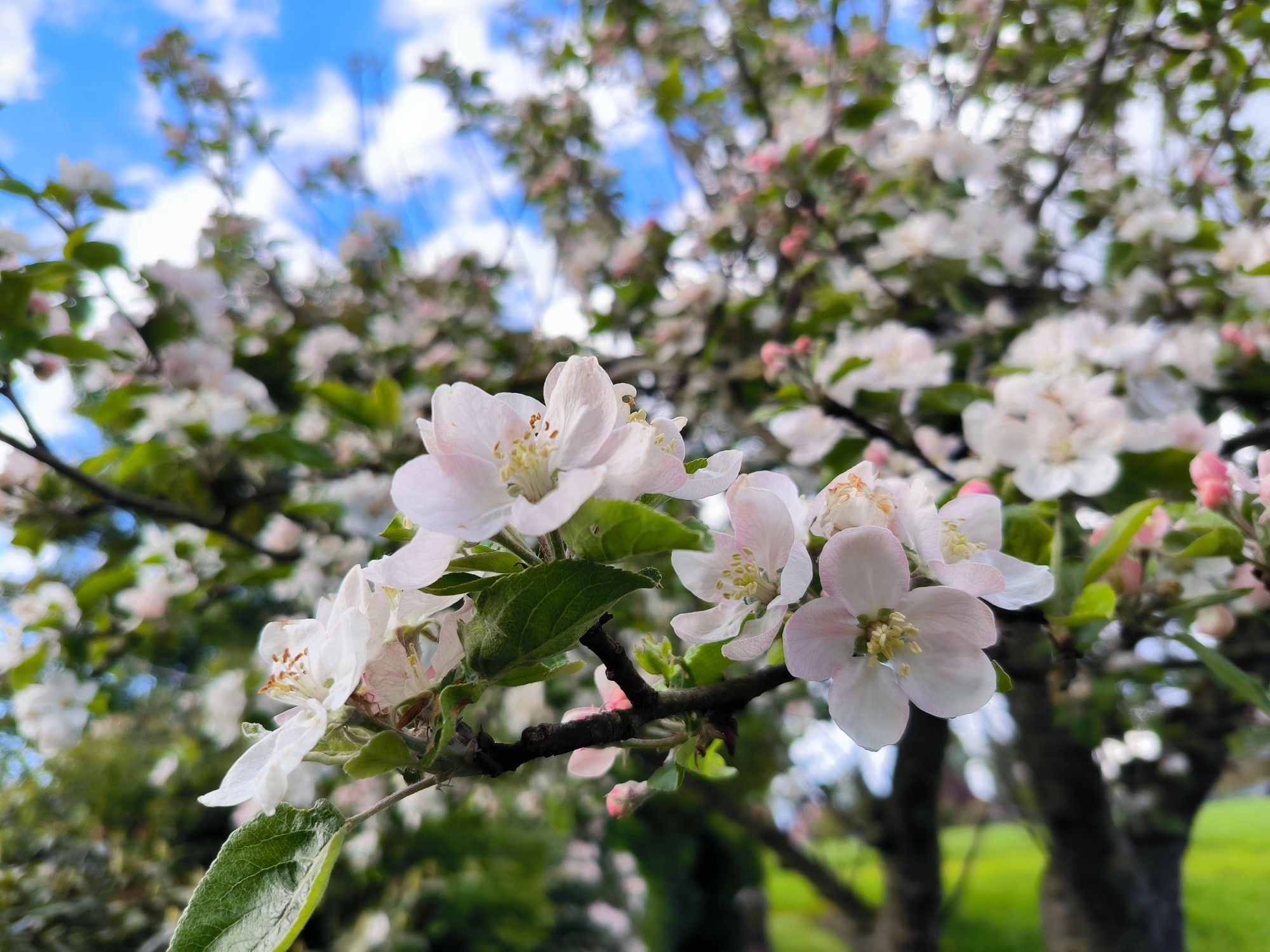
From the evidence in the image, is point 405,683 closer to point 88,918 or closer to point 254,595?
point 88,918

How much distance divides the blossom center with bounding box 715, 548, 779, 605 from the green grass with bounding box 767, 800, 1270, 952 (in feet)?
8.54

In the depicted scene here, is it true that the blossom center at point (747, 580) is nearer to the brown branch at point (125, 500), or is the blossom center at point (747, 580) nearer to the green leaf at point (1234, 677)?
the green leaf at point (1234, 677)

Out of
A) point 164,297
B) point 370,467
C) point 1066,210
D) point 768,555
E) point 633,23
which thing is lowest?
point 768,555

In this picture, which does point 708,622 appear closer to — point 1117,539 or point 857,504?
point 857,504

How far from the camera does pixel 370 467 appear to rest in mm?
1856

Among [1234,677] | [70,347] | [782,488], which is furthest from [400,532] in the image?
[70,347]

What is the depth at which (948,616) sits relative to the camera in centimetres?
59

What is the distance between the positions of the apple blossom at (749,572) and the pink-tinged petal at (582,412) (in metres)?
0.11

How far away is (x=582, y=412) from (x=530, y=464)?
0.17 feet

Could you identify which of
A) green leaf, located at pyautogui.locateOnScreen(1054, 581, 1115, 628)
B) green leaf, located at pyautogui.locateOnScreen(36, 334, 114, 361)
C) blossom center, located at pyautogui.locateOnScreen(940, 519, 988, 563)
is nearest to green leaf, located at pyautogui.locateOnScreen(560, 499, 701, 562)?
blossom center, located at pyautogui.locateOnScreen(940, 519, 988, 563)

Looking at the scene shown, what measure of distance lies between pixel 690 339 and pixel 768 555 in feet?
5.32

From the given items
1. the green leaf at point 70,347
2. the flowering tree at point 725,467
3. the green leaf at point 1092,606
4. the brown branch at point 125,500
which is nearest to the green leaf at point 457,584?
the flowering tree at point 725,467

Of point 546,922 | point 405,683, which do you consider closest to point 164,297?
point 405,683

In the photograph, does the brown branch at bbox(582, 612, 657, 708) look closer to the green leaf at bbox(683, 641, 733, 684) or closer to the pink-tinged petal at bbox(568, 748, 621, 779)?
the green leaf at bbox(683, 641, 733, 684)
